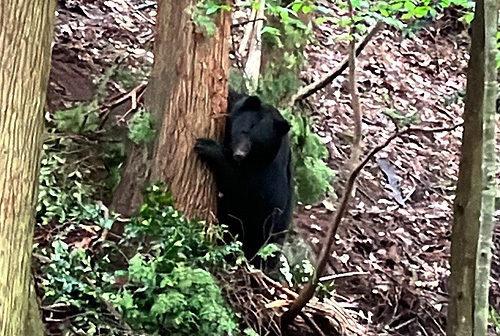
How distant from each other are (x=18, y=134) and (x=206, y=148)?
1937 millimetres

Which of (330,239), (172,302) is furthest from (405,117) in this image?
(172,302)

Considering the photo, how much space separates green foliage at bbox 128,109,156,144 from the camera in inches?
212

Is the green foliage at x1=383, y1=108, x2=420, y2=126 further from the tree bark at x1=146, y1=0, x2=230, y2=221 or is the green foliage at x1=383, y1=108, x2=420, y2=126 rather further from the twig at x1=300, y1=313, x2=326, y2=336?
the twig at x1=300, y1=313, x2=326, y2=336

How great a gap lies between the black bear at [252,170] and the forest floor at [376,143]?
892 mm

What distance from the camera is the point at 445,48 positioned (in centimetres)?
1329

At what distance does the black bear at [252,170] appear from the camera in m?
5.32

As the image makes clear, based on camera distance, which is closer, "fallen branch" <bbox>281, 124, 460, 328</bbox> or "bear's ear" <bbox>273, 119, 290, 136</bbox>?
"fallen branch" <bbox>281, 124, 460, 328</bbox>

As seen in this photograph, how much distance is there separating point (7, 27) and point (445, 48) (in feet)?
36.0

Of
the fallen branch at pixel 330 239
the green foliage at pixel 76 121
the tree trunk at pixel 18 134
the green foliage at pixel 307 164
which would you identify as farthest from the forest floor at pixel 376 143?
the tree trunk at pixel 18 134

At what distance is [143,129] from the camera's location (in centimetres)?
538

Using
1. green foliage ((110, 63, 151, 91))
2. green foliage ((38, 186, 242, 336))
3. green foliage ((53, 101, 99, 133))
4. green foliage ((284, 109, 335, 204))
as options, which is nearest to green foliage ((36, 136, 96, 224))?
green foliage ((53, 101, 99, 133))

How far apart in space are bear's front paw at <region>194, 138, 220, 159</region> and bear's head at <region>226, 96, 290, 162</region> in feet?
0.75

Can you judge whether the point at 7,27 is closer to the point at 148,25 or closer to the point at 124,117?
the point at 124,117

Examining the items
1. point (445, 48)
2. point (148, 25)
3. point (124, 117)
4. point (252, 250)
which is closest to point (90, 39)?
point (148, 25)
